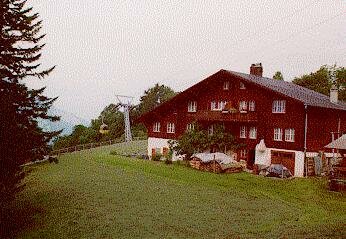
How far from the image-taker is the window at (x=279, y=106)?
1501 inches

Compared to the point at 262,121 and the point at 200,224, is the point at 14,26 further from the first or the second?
the point at 262,121

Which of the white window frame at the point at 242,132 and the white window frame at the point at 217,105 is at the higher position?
the white window frame at the point at 217,105

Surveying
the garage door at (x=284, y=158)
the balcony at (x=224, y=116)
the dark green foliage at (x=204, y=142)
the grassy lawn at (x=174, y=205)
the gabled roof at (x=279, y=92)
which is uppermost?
the gabled roof at (x=279, y=92)

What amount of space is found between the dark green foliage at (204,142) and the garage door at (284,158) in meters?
3.57

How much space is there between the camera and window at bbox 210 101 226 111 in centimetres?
4312

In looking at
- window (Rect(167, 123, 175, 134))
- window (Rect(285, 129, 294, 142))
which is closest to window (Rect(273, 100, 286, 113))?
window (Rect(285, 129, 294, 142))

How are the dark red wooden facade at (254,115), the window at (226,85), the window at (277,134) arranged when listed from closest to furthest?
the dark red wooden facade at (254,115), the window at (277,134), the window at (226,85)

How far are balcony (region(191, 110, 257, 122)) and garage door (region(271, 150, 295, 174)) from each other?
3.64m

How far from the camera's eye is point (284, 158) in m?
37.2

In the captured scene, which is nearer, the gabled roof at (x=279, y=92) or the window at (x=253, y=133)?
the gabled roof at (x=279, y=92)

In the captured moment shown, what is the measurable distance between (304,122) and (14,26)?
24132 millimetres

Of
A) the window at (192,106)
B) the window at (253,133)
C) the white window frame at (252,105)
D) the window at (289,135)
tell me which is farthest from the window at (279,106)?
the window at (192,106)

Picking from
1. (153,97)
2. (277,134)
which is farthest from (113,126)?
(277,134)

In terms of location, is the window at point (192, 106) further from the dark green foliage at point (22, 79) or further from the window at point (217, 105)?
the dark green foliage at point (22, 79)
